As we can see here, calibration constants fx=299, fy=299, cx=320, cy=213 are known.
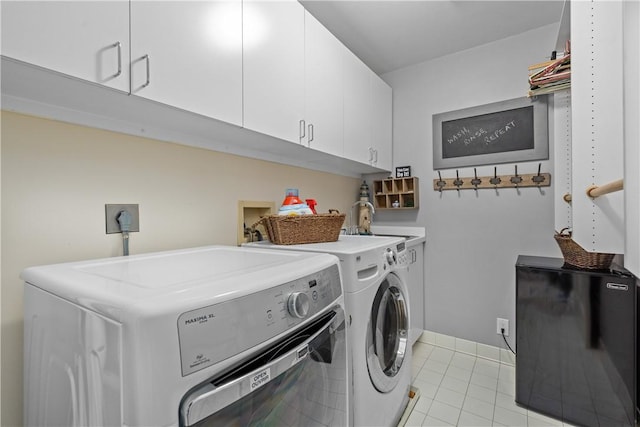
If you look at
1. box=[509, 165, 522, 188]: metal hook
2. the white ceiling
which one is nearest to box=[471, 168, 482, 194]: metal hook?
box=[509, 165, 522, 188]: metal hook


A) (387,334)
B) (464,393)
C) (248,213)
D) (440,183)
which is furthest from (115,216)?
(440,183)

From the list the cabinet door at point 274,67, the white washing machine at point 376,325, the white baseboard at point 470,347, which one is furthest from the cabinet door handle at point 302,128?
the white baseboard at point 470,347

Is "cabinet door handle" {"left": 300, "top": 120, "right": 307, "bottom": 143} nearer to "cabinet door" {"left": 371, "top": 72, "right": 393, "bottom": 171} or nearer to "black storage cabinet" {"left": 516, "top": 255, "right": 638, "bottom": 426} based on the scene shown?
"cabinet door" {"left": 371, "top": 72, "right": 393, "bottom": 171}

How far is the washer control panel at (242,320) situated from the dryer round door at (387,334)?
22.6 inches

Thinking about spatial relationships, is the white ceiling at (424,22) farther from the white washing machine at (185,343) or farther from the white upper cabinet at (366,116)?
the white washing machine at (185,343)

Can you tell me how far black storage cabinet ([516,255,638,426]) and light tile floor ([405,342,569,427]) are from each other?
0.12 meters

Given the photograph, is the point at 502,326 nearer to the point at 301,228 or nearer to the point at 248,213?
the point at 301,228

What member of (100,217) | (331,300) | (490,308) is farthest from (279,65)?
(490,308)

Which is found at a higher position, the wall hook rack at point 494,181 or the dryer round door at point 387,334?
the wall hook rack at point 494,181

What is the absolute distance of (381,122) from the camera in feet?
8.05

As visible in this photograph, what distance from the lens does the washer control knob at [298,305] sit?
72 cm

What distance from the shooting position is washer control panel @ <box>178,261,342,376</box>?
52cm

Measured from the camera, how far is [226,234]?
5.16 feet

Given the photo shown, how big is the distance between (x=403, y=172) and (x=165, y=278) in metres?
2.27
